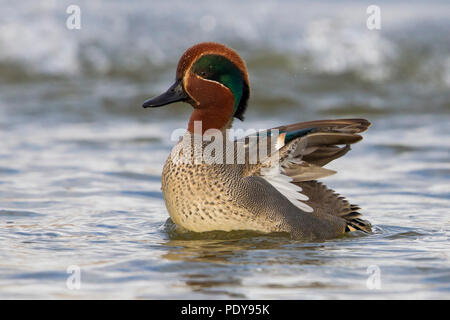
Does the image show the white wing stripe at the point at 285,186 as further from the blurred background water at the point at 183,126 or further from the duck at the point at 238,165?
the blurred background water at the point at 183,126

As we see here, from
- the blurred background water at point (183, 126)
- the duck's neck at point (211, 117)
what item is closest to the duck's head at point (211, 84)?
the duck's neck at point (211, 117)

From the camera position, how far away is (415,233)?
6.14 meters

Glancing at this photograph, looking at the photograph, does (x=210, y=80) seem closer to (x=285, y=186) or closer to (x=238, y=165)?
(x=238, y=165)

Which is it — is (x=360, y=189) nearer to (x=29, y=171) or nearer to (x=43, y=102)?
(x=29, y=171)

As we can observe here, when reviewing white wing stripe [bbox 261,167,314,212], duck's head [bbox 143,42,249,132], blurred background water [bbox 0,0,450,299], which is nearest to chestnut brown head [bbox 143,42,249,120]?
duck's head [bbox 143,42,249,132]

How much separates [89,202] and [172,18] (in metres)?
11.3

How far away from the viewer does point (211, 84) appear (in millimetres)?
5805

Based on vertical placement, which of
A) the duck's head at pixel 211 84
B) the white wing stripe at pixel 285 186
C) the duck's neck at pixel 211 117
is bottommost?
the white wing stripe at pixel 285 186

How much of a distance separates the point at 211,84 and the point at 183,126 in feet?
18.7

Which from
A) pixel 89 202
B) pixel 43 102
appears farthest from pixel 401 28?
pixel 89 202

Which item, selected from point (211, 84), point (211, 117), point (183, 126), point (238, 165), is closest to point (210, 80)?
point (211, 84)

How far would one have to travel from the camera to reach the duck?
556 cm

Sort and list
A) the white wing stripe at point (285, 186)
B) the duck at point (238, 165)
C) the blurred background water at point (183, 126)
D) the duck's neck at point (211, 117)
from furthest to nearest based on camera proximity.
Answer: the duck's neck at point (211, 117), the white wing stripe at point (285, 186), the duck at point (238, 165), the blurred background water at point (183, 126)

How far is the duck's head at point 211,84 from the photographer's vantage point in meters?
5.75
